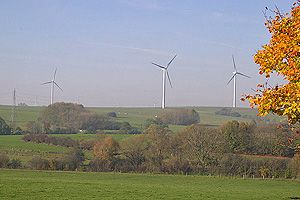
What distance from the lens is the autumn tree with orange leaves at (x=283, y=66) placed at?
42.8 feet

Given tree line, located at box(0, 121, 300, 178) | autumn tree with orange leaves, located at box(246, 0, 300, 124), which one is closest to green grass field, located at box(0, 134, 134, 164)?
tree line, located at box(0, 121, 300, 178)

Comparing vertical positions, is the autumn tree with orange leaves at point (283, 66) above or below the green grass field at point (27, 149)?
above

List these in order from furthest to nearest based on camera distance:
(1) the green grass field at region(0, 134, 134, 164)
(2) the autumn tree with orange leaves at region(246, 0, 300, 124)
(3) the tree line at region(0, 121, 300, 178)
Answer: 1. (1) the green grass field at region(0, 134, 134, 164)
2. (3) the tree line at region(0, 121, 300, 178)
3. (2) the autumn tree with orange leaves at region(246, 0, 300, 124)

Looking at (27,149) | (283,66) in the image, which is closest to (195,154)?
(27,149)

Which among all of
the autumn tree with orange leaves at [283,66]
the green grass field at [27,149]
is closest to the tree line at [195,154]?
the green grass field at [27,149]

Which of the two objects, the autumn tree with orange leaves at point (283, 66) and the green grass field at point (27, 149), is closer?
the autumn tree with orange leaves at point (283, 66)

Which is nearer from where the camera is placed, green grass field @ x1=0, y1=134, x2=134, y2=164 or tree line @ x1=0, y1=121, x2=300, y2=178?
tree line @ x1=0, y1=121, x2=300, y2=178

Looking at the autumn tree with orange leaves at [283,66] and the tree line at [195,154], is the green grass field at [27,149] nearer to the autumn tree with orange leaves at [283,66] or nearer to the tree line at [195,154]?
the tree line at [195,154]

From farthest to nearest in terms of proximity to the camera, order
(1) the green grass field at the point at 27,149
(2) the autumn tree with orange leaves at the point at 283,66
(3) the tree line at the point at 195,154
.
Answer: (1) the green grass field at the point at 27,149
(3) the tree line at the point at 195,154
(2) the autumn tree with orange leaves at the point at 283,66

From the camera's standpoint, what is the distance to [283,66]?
13656mm

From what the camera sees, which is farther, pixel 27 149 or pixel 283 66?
pixel 27 149

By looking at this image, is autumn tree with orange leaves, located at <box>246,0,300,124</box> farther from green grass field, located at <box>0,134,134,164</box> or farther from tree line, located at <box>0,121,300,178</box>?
green grass field, located at <box>0,134,134,164</box>

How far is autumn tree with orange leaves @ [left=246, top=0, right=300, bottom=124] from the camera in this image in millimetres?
13039

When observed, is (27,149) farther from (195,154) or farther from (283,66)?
(283,66)
